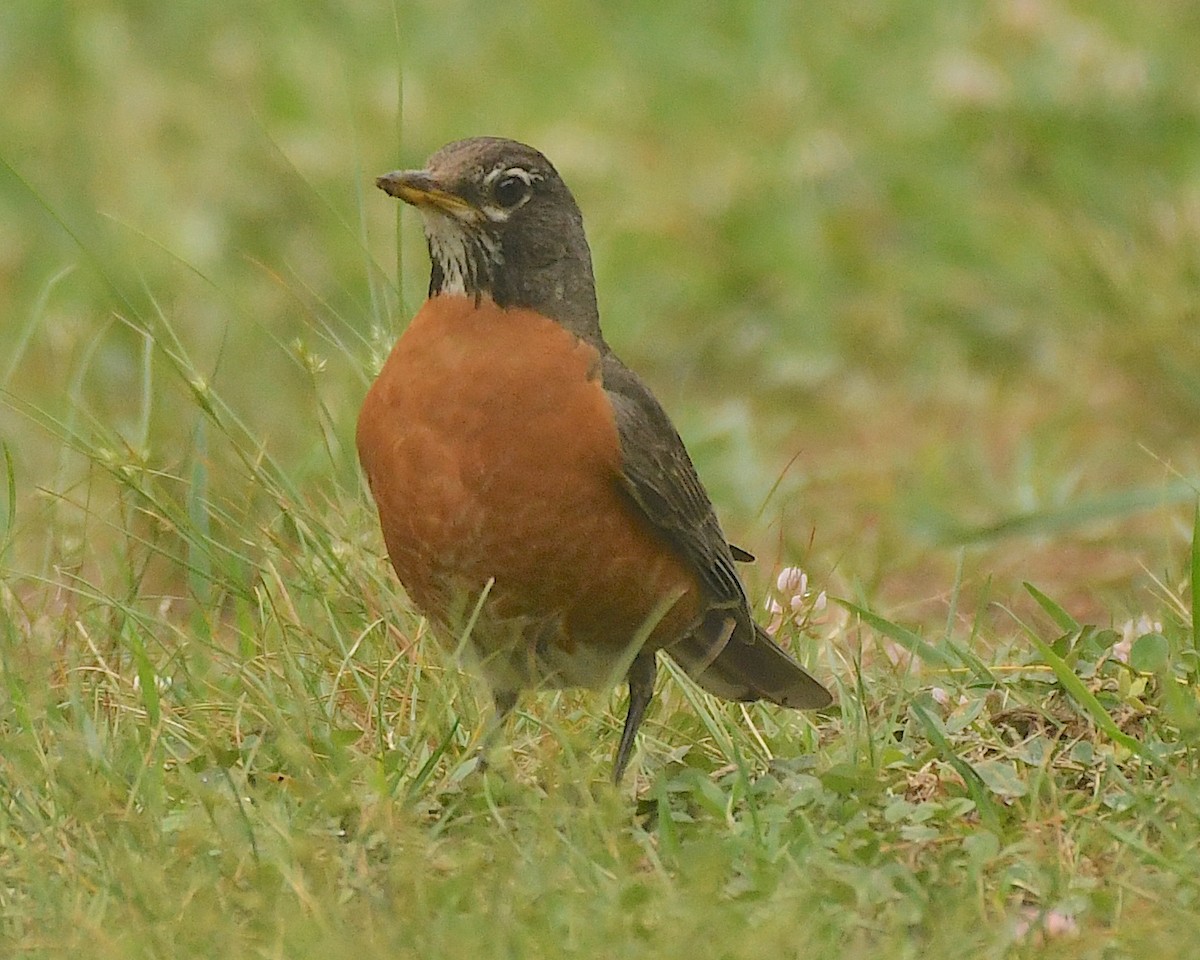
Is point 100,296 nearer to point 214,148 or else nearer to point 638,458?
point 214,148

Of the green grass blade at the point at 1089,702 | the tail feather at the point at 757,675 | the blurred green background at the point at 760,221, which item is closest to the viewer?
the green grass blade at the point at 1089,702

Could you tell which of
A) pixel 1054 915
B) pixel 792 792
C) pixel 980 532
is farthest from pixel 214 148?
pixel 1054 915

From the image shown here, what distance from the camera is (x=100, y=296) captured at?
8570mm

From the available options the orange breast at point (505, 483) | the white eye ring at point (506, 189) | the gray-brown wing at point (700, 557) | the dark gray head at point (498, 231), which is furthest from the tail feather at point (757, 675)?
the white eye ring at point (506, 189)

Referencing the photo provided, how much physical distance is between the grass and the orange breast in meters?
0.21

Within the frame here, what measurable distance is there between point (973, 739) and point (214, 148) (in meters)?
5.87

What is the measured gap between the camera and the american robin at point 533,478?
4.40 m

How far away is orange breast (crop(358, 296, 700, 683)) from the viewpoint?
4.39 metres

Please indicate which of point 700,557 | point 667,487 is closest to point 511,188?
point 667,487

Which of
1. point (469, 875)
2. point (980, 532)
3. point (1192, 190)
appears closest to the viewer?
point (469, 875)

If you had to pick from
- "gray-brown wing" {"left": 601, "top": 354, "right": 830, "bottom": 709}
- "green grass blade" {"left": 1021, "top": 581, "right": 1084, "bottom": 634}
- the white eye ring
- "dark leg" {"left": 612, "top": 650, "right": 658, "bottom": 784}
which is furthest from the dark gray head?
"green grass blade" {"left": 1021, "top": 581, "right": 1084, "bottom": 634}

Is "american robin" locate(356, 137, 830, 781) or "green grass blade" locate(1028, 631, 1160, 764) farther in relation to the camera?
"american robin" locate(356, 137, 830, 781)

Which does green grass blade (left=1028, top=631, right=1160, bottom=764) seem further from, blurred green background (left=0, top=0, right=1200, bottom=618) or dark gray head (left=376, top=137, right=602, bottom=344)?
blurred green background (left=0, top=0, right=1200, bottom=618)

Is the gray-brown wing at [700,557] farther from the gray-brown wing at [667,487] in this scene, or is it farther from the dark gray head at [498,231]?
the dark gray head at [498,231]
